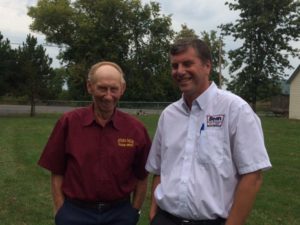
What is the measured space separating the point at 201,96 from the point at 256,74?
47.4m

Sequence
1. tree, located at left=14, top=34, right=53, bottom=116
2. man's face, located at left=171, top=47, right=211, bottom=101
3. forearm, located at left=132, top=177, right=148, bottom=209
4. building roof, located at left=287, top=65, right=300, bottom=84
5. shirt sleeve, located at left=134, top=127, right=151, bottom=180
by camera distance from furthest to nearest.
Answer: building roof, located at left=287, top=65, right=300, bottom=84, tree, located at left=14, top=34, right=53, bottom=116, forearm, located at left=132, top=177, right=148, bottom=209, shirt sleeve, located at left=134, top=127, right=151, bottom=180, man's face, located at left=171, top=47, right=211, bottom=101

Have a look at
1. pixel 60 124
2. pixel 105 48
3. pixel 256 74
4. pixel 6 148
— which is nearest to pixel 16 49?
pixel 105 48

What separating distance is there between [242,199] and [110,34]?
6144 cm

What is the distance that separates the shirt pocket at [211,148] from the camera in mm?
3274

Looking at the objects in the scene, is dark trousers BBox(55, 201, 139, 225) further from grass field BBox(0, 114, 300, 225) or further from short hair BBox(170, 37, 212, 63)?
grass field BBox(0, 114, 300, 225)

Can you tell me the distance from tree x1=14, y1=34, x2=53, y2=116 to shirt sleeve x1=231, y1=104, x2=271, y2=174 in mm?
43187

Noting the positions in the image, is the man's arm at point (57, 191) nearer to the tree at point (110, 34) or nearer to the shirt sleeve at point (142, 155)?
the shirt sleeve at point (142, 155)

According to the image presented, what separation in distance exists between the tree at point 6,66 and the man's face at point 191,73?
42653mm

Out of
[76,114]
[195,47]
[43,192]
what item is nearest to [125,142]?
[76,114]

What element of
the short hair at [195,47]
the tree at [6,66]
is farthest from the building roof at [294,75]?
the short hair at [195,47]

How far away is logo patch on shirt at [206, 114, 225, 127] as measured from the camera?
331 centimetres

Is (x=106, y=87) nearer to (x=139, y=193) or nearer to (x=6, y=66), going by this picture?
(x=139, y=193)

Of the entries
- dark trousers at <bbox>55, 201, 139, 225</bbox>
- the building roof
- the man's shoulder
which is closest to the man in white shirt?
dark trousers at <bbox>55, 201, 139, 225</bbox>

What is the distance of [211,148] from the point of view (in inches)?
130
